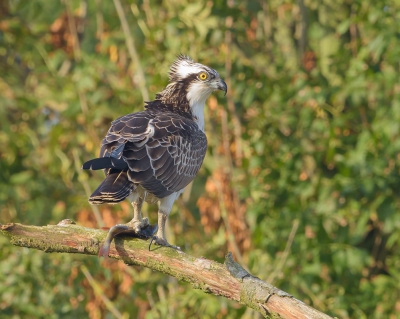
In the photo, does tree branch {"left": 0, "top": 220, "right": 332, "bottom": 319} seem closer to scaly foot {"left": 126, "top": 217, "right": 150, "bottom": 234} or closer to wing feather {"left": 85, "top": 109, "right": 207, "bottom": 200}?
scaly foot {"left": 126, "top": 217, "right": 150, "bottom": 234}

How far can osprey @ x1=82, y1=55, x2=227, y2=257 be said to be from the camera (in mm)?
5910

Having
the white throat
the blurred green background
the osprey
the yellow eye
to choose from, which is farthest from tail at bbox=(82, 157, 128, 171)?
the blurred green background

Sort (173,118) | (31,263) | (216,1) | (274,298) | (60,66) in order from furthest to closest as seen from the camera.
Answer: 1. (60,66)
2. (216,1)
3. (31,263)
4. (173,118)
5. (274,298)

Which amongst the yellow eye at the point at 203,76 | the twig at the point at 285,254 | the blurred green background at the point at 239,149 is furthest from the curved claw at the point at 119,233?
the twig at the point at 285,254

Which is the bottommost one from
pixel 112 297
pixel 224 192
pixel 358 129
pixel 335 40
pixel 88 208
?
pixel 112 297

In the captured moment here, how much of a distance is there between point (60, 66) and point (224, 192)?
132 inches

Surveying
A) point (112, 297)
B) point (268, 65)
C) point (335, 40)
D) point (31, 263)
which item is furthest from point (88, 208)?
point (335, 40)

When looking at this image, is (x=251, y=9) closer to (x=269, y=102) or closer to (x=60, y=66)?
(x=269, y=102)

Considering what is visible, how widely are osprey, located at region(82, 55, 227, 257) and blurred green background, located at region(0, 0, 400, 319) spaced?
1559 millimetres

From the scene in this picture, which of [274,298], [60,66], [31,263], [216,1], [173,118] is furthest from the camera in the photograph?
[60,66]

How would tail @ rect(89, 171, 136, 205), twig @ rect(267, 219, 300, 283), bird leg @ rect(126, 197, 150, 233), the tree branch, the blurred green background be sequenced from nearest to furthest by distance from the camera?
Answer: 1. the tree branch
2. tail @ rect(89, 171, 136, 205)
3. bird leg @ rect(126, 197, 150, 233)
4. twig @ rect(267, 219, 300, 283)
5. the blurred green background

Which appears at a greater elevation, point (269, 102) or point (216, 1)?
point (216, 1)

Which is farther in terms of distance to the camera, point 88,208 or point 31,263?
point 88,208

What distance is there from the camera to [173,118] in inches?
278
